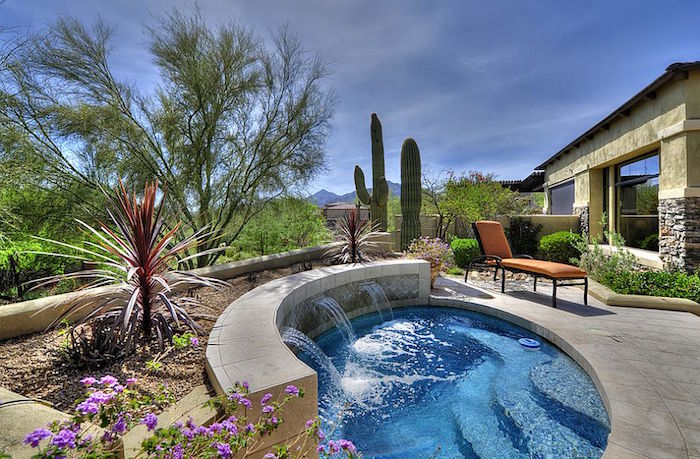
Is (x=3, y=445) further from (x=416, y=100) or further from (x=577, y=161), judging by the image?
(x=577, y=161)

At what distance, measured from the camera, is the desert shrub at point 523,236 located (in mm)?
9891

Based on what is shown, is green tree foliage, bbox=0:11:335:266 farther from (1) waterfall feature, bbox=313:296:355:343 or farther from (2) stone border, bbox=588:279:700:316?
(2) stone border, bbox=588:279:700:316

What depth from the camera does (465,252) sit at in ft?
27.3

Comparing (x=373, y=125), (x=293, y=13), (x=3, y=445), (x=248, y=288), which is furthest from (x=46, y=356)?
(x=373, y=125)

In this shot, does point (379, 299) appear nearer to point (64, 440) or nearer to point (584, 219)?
point (64, 440)

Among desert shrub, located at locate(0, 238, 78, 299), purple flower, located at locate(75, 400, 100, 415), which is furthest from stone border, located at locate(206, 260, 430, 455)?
desert shrub, located at locate(0, 238, 78, 299)

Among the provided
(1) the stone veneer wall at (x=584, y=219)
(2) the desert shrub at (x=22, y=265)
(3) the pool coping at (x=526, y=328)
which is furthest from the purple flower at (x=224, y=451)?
(1) the stone veneer wall at (x=584, y=219)

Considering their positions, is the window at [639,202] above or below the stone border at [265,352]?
above

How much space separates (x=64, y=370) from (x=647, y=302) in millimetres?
7056

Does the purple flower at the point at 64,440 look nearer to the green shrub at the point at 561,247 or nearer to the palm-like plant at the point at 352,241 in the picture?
the palm-like plant at the point at 352,241

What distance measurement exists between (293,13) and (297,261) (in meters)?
5.37

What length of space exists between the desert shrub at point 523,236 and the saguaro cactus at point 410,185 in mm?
3265

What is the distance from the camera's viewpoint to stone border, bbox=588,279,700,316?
4.54m

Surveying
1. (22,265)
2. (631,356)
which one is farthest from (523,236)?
(22,265)
